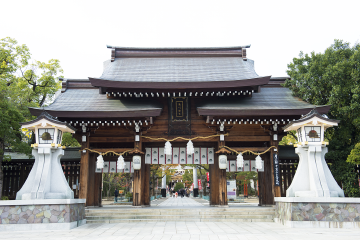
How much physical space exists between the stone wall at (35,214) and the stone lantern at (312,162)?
827cm

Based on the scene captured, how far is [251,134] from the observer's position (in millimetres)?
15445

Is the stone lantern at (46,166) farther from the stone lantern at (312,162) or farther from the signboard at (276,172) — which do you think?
the signboard at (276,172)

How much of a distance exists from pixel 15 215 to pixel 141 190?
19.2 feet

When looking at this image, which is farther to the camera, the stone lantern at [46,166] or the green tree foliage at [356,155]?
the green tree foliage at [356,155]

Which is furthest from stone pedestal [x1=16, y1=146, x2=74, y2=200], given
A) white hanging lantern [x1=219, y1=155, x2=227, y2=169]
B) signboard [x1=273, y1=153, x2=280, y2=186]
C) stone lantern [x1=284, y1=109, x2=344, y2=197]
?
signboard [x1=273, y1=153, x2=280, y2=186]

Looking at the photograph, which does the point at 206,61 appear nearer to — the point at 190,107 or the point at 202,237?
the point at 190,107

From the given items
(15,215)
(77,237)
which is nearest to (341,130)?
(77,237)

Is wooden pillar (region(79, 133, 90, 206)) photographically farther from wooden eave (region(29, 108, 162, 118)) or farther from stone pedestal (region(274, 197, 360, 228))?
stone pedestal (region(274, 197, 360, 228))

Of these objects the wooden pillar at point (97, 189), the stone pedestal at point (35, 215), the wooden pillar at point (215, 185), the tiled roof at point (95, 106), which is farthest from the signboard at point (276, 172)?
the stone pedestal at point (35, 215)

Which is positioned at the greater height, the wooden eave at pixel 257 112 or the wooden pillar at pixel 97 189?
the wooden eave at pixel 257 112

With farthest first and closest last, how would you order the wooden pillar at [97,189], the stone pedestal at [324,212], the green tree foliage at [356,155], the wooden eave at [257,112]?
the wooden pillar at [97,189] < the wooden eave at [257,112] < the green tree foliage at [356,155] < the stone pedestal at [324,212]

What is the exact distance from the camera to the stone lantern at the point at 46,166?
10500mm

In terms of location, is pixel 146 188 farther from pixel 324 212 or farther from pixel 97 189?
pixel 324 212

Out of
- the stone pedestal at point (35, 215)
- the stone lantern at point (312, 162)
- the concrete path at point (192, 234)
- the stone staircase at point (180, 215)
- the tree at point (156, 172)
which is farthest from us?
the tree at point (156, 172)
